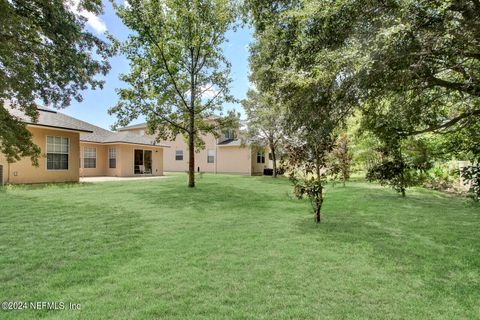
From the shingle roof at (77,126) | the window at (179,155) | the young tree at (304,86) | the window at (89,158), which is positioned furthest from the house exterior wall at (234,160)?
the young tree at (304,86)

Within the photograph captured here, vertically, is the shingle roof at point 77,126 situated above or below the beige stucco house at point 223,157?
above

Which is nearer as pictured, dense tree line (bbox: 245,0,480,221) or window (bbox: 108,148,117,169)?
dense tree line (bbox: 245,0,480,221)

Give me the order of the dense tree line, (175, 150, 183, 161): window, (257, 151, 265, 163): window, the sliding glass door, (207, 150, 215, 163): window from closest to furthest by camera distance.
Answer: the dense tree line < the sliding glass door < (257, 151, 265, 163): window < (207, 150, 215, 163): window < (175, 150, 183, 161): window

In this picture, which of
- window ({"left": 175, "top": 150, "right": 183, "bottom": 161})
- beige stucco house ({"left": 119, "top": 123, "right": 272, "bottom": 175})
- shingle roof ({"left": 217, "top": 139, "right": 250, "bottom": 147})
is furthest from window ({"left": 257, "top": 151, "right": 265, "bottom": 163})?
window ({"left": 175, "top": 150, "right": 183, "bottom": 161})

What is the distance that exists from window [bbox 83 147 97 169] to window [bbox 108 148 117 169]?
102 cm

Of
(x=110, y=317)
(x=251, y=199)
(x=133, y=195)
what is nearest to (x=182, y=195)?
(x=133, y=195)

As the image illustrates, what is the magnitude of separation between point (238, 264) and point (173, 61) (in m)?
12.2

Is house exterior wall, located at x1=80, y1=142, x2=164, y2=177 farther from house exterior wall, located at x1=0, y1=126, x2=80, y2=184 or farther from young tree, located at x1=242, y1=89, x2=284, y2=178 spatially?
young tree, located at x1=242, y1=89, x2=284, y2=178

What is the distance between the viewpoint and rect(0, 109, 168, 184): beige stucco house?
1458cm

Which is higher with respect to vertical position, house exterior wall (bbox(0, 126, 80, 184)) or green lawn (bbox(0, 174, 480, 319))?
house exterior wall (bbox(0, 126, 80, 184))

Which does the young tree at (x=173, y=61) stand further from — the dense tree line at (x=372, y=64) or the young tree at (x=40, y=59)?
the dense tree line at (x=372, y=64)

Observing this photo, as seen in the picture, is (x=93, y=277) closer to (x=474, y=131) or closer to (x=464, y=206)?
(x=474, y=131)

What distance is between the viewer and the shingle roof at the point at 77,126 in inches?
568

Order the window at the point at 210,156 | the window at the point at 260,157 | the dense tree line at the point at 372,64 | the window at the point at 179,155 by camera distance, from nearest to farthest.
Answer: the dense tree line at the point at 372,64
the window at the point at 260,157
the window at the point at 210,156
the window at the point at 179,155
